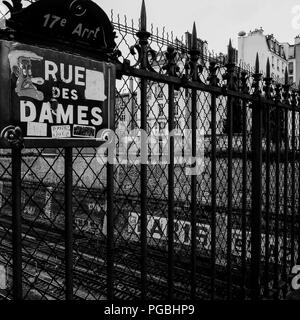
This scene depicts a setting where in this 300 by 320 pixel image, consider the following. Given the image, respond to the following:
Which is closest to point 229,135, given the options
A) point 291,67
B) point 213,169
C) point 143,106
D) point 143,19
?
point 213,169

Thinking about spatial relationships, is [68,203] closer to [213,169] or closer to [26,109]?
[26,109]

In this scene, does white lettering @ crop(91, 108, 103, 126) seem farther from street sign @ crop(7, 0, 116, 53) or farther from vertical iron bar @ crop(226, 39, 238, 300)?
vertical iron bar @ crop(226, 39, 238, 300)

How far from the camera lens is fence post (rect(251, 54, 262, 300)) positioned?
12.8ft

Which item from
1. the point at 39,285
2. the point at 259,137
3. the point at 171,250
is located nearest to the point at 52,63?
the point at 171,250

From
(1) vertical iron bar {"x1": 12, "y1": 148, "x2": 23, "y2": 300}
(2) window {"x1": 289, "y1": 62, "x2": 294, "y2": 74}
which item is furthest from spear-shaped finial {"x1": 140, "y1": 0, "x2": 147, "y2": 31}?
(2) window {"x1": 289, "y1": 62, "x2": 294, "y2": 74}

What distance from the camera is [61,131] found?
2012mm

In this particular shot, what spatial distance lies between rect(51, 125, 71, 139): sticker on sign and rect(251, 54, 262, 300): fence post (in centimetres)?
257

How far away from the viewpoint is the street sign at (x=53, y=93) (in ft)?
5.91

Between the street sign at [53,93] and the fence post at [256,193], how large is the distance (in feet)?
7.40

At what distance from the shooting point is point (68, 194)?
7.01 feet

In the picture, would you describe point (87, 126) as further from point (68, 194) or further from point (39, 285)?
point (39, 285)

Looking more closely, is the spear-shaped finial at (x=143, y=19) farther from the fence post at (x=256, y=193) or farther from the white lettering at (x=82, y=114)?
the fence post at (x=256, y=193)

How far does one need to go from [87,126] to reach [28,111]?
396 millimetres

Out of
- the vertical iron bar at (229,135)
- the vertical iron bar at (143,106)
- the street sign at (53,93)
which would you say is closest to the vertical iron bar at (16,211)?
the street sign at (53,93)
